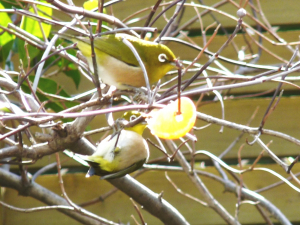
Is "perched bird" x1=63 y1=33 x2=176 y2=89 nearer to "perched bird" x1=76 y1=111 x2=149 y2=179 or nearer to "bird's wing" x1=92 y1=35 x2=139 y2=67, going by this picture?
"bird's wing" x1=92 y1=35 x2=139 y2=67

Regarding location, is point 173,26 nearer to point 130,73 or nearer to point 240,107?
point 240,107

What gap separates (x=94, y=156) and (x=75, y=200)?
41.4 inches

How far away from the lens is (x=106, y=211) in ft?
7.01

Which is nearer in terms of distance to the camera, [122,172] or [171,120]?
[171,120]

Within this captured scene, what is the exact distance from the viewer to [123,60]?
46.5 inches

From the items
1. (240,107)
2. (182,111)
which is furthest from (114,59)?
(240,107)

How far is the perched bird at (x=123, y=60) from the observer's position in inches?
44.6

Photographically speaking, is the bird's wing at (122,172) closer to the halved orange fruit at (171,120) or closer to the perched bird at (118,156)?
the perched bird at (118,156)

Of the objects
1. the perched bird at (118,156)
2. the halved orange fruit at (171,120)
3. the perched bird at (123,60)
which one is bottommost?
the halved orange fruit at (171,120)

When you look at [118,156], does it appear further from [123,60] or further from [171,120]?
[171,120]

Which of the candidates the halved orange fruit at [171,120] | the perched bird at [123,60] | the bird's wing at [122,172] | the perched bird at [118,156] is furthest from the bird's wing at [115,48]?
the halved orange fruit at [171,120]

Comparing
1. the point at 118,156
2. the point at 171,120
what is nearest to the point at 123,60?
the point at 118,156

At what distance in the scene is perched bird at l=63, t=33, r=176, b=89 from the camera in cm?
113

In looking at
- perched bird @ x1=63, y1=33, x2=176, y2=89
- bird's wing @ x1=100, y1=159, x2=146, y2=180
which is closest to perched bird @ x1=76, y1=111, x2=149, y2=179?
bird's wing @ x1=100, y1=159, x2=146, y2=180
